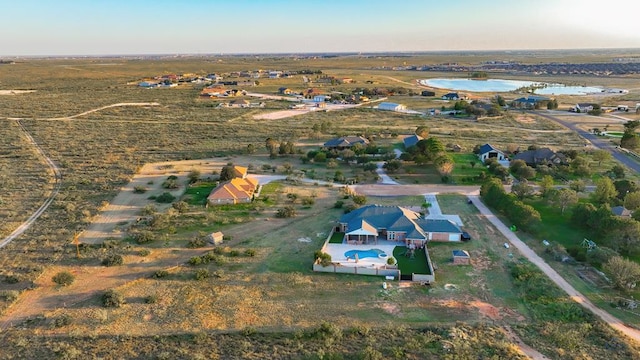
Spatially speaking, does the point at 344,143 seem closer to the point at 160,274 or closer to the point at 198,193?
the point at 198,193

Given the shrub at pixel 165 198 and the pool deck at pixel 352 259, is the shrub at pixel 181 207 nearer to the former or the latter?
the shrub at pixel 165 198

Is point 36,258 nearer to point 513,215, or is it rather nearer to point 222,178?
point 222,178

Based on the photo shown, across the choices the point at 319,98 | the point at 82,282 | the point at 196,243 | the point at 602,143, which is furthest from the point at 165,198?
the point at 319,98

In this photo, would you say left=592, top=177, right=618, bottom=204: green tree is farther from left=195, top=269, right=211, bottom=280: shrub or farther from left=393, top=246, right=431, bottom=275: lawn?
left=195, top=269, right=211, bottom=280: shrub

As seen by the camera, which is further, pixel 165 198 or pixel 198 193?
pixel 198 193

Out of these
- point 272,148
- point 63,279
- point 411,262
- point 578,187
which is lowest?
point 411,262

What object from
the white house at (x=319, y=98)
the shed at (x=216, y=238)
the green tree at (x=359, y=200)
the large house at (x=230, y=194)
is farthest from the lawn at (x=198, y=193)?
the white house at (x=319, y=98)

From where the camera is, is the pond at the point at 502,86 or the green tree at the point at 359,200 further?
the pond at the point at 502,86
